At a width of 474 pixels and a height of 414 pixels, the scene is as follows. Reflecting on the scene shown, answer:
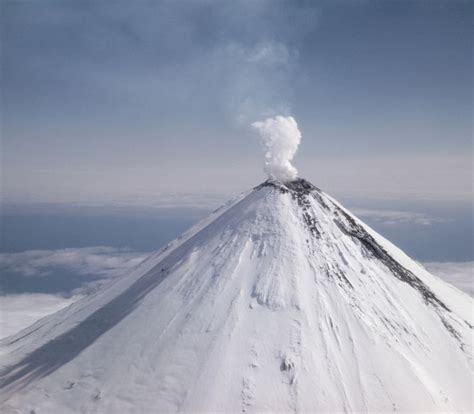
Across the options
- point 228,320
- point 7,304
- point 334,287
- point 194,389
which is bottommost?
point 7,304

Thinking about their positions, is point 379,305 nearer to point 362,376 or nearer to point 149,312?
point 362,376

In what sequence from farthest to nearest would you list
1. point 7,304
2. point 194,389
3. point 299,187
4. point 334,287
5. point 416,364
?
point 7,304 → point 299,187 → point 334,287 → point 416,364 → point 194,389

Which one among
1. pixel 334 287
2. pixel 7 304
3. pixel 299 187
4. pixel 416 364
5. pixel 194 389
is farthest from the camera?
pixel 7 304

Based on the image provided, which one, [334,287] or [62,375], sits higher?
[334,287]

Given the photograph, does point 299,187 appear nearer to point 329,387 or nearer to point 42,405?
point 329,387

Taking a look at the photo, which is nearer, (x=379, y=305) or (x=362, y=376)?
(x=362, y=376)

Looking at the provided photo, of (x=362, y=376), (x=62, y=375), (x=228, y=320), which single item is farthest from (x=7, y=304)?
(x=362, y=376)

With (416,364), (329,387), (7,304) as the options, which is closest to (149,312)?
(329,387)
